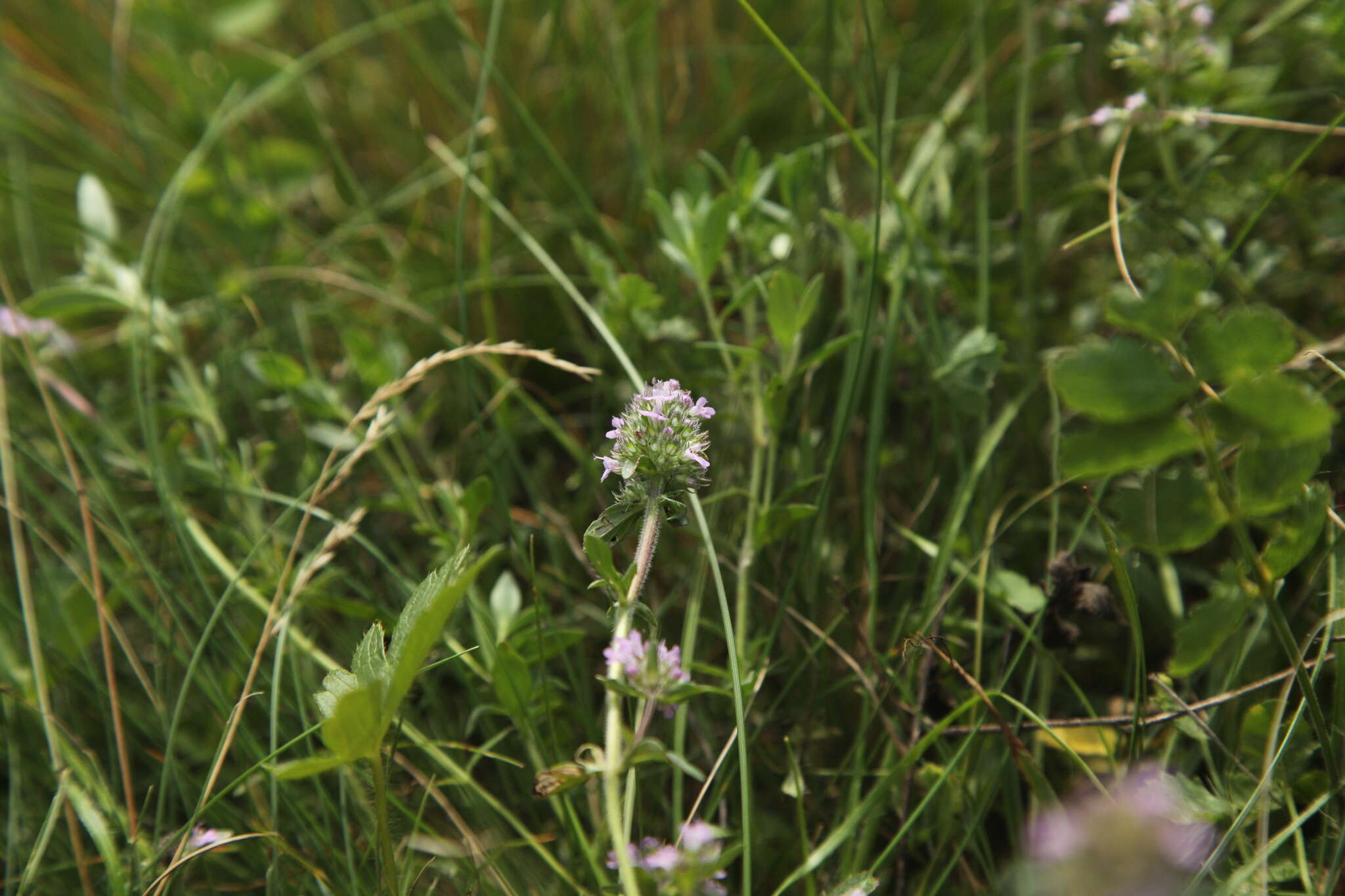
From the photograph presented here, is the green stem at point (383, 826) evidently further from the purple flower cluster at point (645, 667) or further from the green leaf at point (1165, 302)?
the green leaf at point (1165, 302)

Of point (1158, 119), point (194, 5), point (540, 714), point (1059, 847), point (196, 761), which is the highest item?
point (194, 5)

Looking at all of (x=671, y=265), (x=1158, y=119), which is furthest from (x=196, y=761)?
(x=1158, y=119)

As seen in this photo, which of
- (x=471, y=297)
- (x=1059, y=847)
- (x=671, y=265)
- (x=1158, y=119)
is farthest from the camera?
(x=471, y=297)

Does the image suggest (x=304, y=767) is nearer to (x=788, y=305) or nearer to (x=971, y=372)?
(x=788, y=305)

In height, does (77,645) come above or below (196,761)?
above

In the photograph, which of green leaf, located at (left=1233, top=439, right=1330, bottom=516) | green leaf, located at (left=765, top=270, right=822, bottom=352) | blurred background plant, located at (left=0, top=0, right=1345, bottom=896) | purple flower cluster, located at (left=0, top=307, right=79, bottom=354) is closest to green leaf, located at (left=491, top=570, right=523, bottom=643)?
blurred background plant, located at (left=0, top=0, right=1345, bottom=896)

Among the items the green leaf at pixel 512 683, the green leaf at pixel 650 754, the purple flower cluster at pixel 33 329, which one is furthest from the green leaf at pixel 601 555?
the purple flower cluster at pixel 33 329

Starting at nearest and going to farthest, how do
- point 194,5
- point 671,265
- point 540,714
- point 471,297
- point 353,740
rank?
point 353,740 < point 540,714 < point 671,265 < point 471,297 < point 194,5

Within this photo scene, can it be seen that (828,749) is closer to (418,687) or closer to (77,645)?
(418,687)
